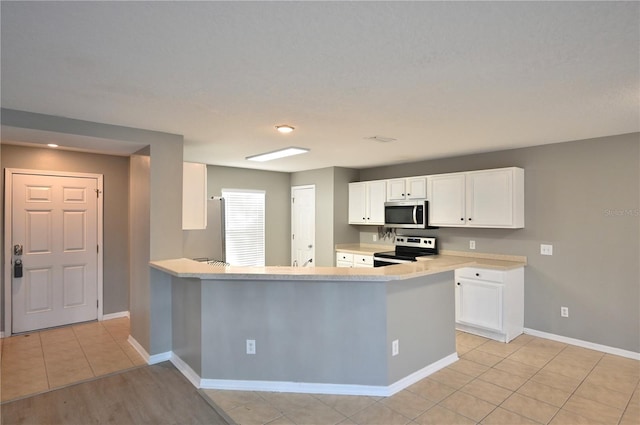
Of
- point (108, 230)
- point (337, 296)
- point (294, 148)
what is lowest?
point (337, 296)

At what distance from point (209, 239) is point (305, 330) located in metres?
2.24

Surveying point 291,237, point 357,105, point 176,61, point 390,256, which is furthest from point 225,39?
point 291,237

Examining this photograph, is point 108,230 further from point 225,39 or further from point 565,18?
point 565,18

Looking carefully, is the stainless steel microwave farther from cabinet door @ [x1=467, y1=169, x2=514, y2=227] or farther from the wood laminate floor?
the wood laminate floor

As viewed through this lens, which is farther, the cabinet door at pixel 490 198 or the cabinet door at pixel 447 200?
the cabinet door at pixel 447 200

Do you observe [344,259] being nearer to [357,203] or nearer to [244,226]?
[357,203]

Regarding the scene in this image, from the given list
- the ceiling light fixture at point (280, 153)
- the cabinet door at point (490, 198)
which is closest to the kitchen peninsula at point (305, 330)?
the cabinet door at point (490, 198)

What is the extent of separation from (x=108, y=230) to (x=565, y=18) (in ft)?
17.8

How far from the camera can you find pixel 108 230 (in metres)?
4.95

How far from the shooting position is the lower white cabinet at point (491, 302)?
4.11 meters

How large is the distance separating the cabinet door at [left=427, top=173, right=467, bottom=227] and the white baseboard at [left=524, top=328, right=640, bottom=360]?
158 centimetres

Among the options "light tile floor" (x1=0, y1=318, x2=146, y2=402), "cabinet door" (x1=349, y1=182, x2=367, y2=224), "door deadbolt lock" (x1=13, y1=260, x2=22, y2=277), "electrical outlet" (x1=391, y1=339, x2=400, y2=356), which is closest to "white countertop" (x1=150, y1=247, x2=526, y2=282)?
"electrical outlet" (x1=391, y1=339, x2=400, y2=356)

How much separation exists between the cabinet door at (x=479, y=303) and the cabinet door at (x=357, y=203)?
2.18 meters

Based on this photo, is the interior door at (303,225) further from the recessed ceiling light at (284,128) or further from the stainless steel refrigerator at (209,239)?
the recessed ceiling light at (284,128)
